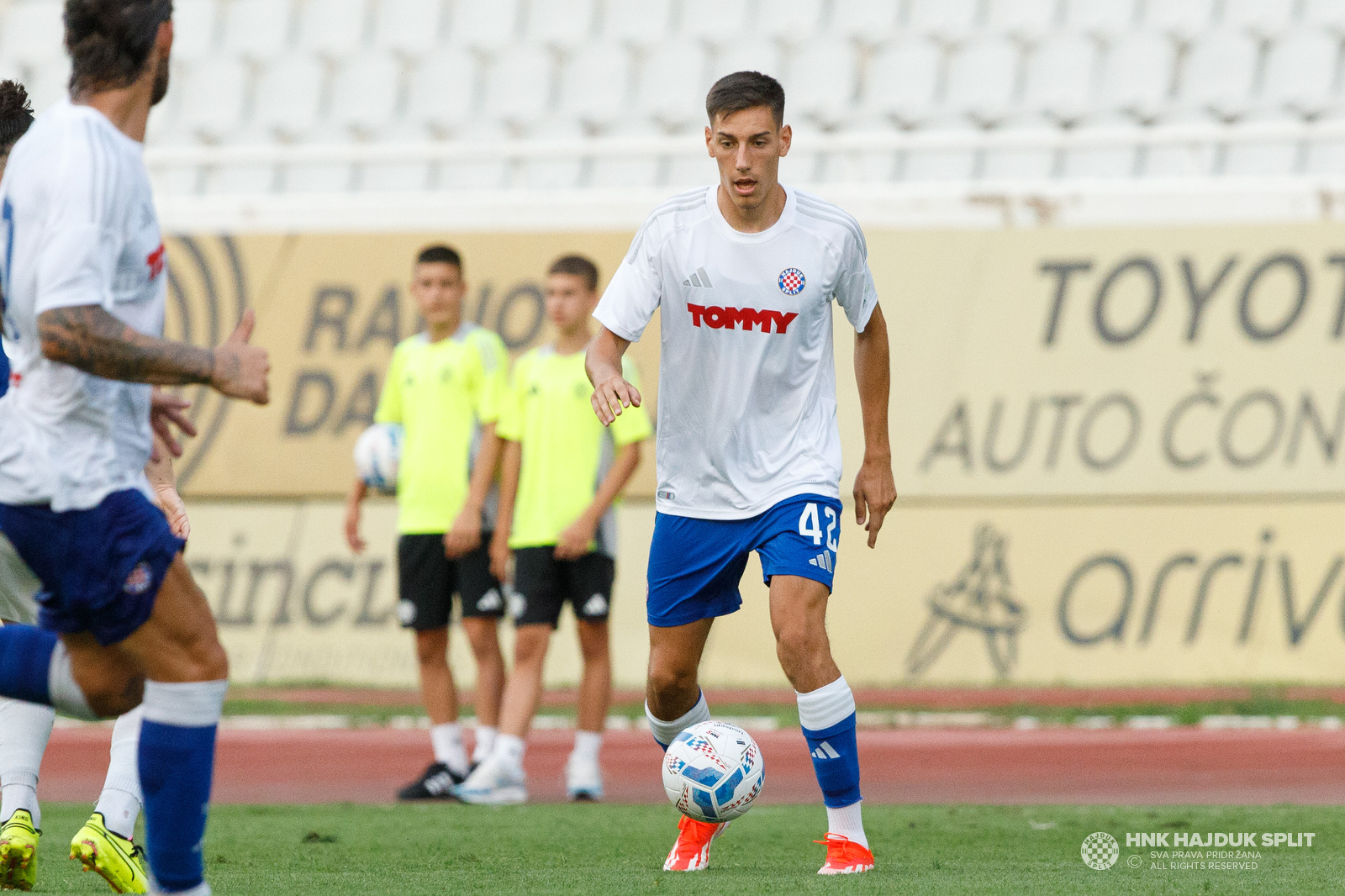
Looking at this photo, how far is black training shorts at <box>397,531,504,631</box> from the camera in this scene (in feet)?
28.2

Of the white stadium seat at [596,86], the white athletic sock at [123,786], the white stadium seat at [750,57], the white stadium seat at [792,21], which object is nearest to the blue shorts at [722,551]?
the white athletic sock at [123,786]

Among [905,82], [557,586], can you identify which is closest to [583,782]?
[557,586]

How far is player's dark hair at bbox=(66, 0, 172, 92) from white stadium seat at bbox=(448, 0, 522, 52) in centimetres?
1371

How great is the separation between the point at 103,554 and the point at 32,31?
1631cm

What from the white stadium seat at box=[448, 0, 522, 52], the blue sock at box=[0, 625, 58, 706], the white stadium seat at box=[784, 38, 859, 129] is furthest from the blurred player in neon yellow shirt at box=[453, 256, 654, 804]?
the white stadium seat at box=[448, 0, 522, 52]

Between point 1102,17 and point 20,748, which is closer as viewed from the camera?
point 20,748

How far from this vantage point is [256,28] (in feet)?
59.2

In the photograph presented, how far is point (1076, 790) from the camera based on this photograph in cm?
843

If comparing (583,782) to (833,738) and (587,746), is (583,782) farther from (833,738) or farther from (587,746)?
(833,738)

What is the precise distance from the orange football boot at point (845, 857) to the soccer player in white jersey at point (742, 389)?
1 centimetres

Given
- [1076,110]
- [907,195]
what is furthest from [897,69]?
[907,195]

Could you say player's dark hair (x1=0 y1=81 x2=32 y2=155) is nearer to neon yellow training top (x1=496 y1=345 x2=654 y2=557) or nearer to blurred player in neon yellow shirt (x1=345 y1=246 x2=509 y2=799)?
blurred player in neon yellow shirt (x1=345 y1=246 x2=509 y2=799)

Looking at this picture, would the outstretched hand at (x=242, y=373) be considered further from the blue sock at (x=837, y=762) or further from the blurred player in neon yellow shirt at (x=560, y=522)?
the blurred player in neon yellow shirt at (x=560, y=522)

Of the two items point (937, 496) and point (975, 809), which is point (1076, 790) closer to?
point (975, 809)
